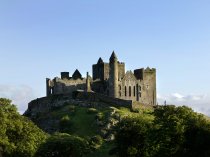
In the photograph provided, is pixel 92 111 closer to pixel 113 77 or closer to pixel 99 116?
pixel 99 116

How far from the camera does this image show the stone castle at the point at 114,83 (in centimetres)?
16025

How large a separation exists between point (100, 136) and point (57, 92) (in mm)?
Result: 31113

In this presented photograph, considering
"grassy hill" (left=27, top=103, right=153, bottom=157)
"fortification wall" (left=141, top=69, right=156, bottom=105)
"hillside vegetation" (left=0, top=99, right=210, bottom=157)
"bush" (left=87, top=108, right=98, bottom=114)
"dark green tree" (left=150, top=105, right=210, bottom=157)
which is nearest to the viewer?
"dark green tree" (left=150, top=105, right=210, bottom=157)

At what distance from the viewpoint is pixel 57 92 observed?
164500 mm

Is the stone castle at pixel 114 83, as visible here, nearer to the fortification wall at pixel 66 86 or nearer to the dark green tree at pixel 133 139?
the fortification wall at pixel 66 86

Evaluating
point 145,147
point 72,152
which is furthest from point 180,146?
point 72,152

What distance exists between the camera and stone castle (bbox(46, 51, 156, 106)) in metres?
160

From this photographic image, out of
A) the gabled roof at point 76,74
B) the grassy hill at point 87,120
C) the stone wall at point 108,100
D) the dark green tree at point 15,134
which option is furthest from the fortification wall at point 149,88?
the dark green tree at point 15,134

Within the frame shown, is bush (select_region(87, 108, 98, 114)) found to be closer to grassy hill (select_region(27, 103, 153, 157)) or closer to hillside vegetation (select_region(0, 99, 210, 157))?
grassy hill (select_region(27, 103, 153, 157))

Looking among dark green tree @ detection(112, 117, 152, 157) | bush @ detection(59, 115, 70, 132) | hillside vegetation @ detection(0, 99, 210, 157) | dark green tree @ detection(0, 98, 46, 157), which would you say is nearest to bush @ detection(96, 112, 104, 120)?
bush @ detection(59, 115, 70, 132)

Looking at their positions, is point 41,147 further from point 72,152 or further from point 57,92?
point 57,92

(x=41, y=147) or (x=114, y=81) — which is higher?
(x=114, y=81)

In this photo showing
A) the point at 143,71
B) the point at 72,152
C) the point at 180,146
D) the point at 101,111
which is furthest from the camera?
the point at 143,71

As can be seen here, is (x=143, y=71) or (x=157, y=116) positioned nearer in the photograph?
(x=157, y=116)
